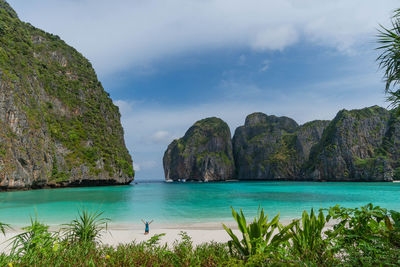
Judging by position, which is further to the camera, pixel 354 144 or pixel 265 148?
pixel 265 148

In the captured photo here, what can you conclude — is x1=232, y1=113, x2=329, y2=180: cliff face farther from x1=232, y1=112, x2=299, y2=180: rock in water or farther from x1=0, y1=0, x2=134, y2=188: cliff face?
x1=0, y1=0, x2=134, y2=188: cliff face

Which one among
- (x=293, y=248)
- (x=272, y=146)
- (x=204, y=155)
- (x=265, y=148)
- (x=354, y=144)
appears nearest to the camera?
(x=293, y=248)

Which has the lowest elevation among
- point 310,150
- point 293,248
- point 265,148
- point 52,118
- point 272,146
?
point 293,248

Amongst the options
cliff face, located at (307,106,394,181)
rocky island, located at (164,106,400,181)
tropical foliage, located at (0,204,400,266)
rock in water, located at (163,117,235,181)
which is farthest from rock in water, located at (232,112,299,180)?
tropical foliage, located at (0,204,400,266)

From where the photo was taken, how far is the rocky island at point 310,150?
10669cm

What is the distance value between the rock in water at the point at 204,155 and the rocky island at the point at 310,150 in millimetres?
755

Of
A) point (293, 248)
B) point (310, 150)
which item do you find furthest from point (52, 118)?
point (310, 150)

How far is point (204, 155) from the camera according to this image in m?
163

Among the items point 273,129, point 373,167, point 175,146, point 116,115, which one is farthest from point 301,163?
point 116,115

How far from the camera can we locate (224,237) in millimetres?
10469

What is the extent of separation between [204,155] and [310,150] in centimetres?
7126

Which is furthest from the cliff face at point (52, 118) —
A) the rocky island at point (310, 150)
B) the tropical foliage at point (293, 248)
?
the rocky island at point (310, 150)

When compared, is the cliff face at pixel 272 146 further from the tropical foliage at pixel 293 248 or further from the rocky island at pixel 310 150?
the tropical foliage at pixel 293 248

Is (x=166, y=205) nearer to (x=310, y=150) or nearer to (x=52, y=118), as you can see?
(x=52, y=118)
